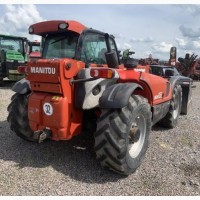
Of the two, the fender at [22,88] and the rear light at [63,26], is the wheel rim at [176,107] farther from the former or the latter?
the rear light at [63,26]

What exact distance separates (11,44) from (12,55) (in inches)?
27.6

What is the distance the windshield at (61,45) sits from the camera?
13.9ft

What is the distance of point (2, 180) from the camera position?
364 centimetres

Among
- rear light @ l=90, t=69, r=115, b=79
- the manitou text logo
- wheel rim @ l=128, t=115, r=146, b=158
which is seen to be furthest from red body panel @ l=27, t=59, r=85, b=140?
wheel rim @ l=128, t=115, r=146, b=158

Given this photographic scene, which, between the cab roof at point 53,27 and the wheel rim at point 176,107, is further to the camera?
the wheel rim at point 176,107

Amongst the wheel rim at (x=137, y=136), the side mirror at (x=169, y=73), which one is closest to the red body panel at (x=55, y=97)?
the wheel rim at (x=137, y=136)

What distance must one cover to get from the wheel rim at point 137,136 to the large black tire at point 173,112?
1.84 metres

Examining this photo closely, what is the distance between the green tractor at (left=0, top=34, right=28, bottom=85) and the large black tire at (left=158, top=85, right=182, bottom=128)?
7694 mm

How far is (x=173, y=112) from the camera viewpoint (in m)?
6.28

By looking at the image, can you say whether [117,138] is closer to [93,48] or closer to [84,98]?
[84,98]

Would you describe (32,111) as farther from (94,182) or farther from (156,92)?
(156,92)

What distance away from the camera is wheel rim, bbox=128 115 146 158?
4059mm

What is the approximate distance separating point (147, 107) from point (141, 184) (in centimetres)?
109

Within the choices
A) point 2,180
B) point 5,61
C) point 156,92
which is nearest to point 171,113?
point 156,92
